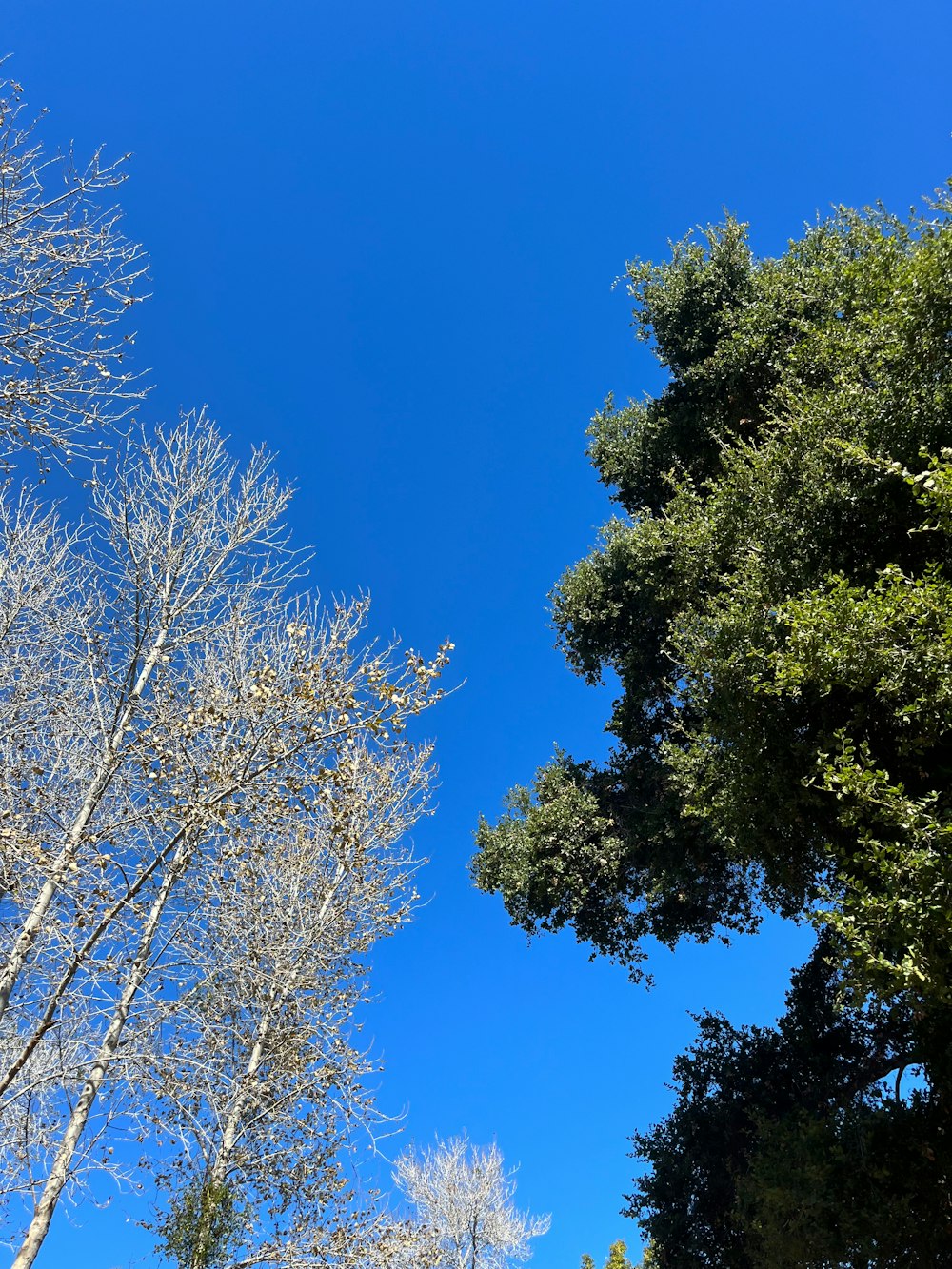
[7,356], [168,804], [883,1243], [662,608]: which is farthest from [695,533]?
[883,1243]

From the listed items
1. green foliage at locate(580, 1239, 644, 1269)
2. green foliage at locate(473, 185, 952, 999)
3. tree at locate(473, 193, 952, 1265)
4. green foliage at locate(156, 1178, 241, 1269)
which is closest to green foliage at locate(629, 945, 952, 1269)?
tree at locate(473, 193, 952, 1265)

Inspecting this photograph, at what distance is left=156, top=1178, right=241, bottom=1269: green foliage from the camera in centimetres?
827

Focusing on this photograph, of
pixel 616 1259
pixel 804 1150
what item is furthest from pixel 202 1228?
pixel 616 1259

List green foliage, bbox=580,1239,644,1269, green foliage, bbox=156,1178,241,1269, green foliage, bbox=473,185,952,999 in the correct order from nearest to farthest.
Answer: green foliage, bbox=473,185,952,999 < green foliage, bbox=156,1178,241,1269 < green foliage, bbox=580,1239,644,1269

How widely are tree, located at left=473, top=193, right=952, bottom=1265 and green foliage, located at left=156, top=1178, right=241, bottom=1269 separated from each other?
605cm

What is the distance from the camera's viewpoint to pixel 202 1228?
838 centimetres

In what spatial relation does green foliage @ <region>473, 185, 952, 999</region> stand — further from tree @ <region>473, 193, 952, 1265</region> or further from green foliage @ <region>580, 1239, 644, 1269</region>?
green foliage @ <region>580, 1239, 644, 1269</region>

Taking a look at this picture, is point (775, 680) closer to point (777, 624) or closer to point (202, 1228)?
point (777, 624)

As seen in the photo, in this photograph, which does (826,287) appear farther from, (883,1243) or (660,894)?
(883,1243)

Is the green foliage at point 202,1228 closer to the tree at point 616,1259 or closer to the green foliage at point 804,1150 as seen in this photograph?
the green foliage at point 804,1150

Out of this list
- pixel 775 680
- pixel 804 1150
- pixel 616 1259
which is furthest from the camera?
pixel 616 1259

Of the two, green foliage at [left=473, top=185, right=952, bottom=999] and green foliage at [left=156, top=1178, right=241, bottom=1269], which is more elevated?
green foliage at [left=473, top=185, right=952, bottom=999]

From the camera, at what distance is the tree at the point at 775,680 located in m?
5.98

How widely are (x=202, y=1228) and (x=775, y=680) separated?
8.58 m
